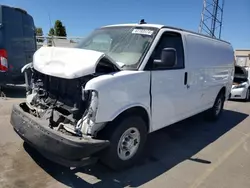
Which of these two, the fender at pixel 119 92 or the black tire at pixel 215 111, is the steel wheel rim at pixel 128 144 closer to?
the fender at pixel 119 92

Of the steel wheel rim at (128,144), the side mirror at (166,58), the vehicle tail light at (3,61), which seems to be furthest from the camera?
the vehicle tail light at (3,61)

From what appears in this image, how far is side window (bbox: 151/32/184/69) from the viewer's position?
13.2ft

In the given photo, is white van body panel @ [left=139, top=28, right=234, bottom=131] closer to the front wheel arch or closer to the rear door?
the rear door

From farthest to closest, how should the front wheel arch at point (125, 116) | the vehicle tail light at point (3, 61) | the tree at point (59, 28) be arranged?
1. the tree at point (59, 28)
2. the vehicle tail light at point (3, 61)
3. the front wheel arch at point (125, 116)

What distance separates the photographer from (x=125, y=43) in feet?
13.3

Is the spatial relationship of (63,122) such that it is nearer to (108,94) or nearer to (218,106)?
(108,94)

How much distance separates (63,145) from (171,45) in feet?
8.55

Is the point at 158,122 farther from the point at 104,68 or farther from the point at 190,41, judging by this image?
the point at 190,41

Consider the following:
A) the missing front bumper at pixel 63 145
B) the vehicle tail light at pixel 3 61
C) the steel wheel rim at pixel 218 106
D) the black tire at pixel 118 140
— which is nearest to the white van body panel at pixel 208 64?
the steel wheel rim at pixel 218 106

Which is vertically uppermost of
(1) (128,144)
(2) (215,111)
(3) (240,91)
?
(1) (128,144)

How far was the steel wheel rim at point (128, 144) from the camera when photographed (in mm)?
3516

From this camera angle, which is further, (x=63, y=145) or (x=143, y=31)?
(x=143, y=31)

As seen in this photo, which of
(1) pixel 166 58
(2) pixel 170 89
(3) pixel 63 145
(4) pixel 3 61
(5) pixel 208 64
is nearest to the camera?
(3) pixel 63 145

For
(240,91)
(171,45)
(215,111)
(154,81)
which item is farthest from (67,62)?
(240,91)
